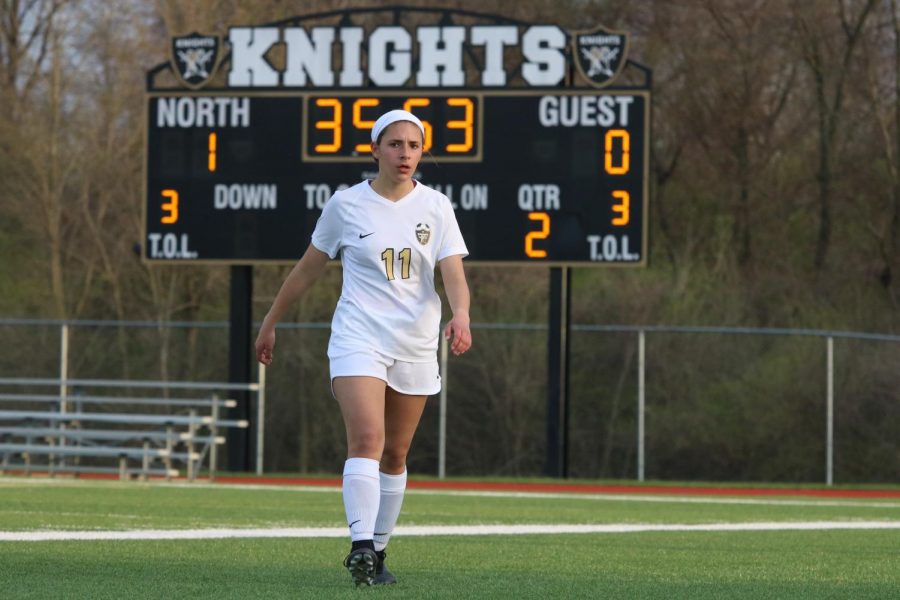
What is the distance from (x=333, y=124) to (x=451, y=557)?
10985 millimetres

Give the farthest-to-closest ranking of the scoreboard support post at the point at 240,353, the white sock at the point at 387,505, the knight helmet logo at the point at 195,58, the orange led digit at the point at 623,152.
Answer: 1. the scoreboard support post at the point at 240,353
2. the knight helmet logo at the point at 195,58
3. the orange led digit at the point at 623,152
4. the white sock at the point at 387,505

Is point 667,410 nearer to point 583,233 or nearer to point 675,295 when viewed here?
point 675,295

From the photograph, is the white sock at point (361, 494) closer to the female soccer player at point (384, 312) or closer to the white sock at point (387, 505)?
the female soccer player at point (384, 312)

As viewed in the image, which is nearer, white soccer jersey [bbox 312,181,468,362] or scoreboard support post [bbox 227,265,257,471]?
white soccer jersey [bbox 312,181,468,362]

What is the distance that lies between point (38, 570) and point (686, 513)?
679 centimetres

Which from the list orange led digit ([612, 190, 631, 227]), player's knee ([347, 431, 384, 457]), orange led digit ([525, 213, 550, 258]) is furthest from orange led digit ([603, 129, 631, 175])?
player's knee ([347, 431, 384, 457])

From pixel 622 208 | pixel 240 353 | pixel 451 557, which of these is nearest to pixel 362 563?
pixel 451 557

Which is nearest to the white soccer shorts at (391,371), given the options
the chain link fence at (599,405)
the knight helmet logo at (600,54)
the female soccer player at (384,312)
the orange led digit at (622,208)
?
the female soccer player at (384,312)

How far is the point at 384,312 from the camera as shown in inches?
229

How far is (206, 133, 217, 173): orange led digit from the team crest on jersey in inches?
487

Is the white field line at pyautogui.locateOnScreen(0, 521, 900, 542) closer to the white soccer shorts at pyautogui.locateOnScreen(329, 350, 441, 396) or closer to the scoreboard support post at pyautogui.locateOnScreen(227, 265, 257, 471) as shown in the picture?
the white soccer shorts at pyautogui.locateOnScreen(329, 350, 441, 396)

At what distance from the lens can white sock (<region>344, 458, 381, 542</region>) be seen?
5617 millimetres

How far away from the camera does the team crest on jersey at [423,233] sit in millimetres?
5875

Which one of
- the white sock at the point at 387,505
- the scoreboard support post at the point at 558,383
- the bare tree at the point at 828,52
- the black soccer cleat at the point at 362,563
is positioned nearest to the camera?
the black soccer cleat at the point at 362,563
